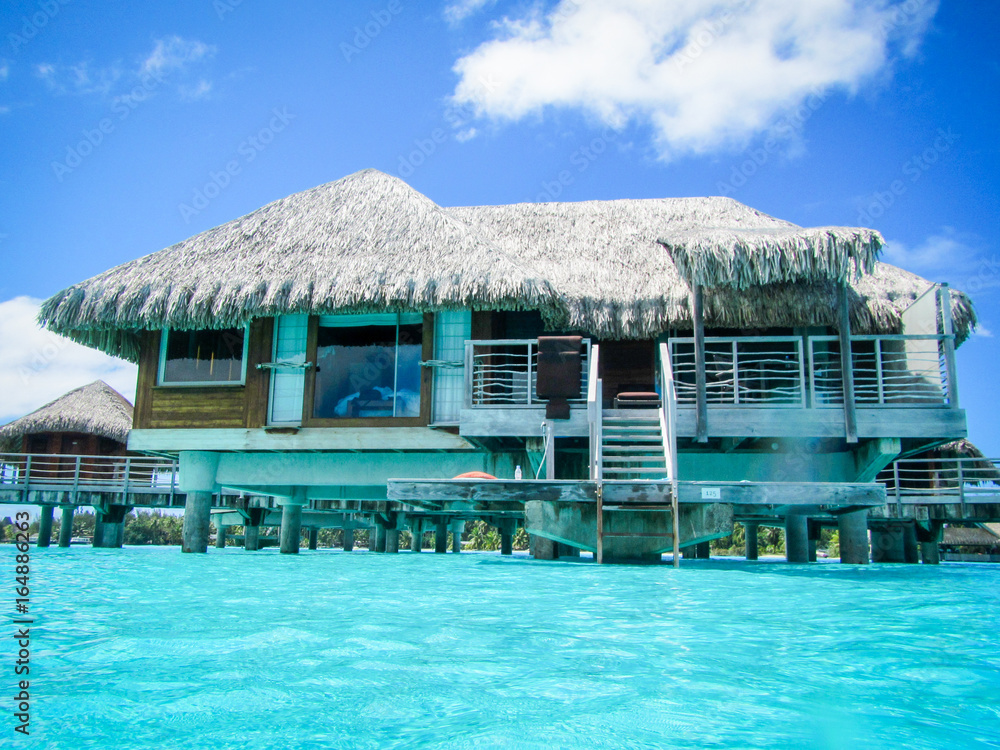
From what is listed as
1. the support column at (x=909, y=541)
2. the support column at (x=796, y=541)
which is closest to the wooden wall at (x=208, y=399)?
the support column at (x=796, y=541)

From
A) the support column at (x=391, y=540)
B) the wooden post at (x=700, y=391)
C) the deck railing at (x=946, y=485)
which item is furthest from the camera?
the support column at (x=391, y=540)

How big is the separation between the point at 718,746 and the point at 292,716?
1274mm

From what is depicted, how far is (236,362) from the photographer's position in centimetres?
1184

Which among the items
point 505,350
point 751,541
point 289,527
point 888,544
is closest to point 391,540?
point 289,527

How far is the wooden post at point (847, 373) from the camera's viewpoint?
31.7ft

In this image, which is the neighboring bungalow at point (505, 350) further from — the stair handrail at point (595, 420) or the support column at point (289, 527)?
the support column at point (289, 527)

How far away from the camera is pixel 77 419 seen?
68.3 feet

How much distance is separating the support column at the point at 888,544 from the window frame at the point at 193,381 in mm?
11261

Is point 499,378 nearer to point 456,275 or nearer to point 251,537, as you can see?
point 456,275

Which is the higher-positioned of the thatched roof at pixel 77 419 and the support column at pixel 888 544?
the thatched roof at pixel 77 419

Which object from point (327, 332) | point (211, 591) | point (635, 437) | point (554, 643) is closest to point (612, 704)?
point (554, 643)

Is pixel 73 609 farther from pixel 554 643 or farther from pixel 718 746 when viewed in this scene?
pixel 718 746

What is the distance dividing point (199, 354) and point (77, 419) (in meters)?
11.1

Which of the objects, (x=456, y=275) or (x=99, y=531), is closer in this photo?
(x=456, y=275)
